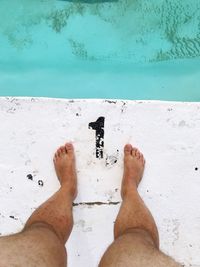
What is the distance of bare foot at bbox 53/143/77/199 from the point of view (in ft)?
4.91

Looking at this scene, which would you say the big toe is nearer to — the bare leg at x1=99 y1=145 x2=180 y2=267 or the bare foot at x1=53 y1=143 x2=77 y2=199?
the bare leg at x1=99 y1=145 x2=180 y2=267

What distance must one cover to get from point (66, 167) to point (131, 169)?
220 mm

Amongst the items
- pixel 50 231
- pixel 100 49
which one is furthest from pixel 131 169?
pixel 100 49

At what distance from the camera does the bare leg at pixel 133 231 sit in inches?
44.4

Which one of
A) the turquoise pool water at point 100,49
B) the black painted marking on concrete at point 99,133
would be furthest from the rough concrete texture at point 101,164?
the turquoise pool water at point 100,49

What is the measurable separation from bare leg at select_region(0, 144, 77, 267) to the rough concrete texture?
0.18 ft

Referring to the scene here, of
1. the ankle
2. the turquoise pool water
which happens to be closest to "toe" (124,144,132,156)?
the ankle

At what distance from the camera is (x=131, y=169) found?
1.51m

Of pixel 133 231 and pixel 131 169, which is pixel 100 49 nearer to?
pixel 131 169

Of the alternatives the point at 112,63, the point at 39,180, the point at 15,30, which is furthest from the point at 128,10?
the point at 39,180

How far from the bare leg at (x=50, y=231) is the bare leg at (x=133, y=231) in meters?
0.15

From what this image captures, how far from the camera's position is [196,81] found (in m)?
1.75

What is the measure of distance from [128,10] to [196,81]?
0.38m

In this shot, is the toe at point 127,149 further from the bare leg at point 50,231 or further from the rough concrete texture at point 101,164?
the bare leg at point 50,231
